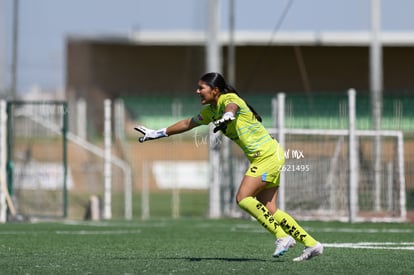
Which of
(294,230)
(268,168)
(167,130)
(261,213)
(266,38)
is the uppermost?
(266,38)

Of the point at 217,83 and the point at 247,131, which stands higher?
the point at 217,83

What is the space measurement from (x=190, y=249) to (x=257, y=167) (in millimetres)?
2371

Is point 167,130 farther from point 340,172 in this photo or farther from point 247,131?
point 340,172

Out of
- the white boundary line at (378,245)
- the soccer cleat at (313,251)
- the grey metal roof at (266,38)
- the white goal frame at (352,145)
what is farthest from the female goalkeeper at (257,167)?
the grey metal roof at (266,38)

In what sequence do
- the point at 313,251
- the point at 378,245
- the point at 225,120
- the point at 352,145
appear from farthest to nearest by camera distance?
the point at 352,145 < the point at 378,245 < the point at 313,251 < the point at 225,120

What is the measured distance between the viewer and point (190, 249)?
14.2 m

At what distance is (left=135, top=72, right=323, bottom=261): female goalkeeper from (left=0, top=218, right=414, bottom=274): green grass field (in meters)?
0.25

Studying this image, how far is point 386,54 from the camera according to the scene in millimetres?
42719

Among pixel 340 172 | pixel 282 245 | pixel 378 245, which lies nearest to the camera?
pixel 282 245

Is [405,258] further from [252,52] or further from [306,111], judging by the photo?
[252,52]

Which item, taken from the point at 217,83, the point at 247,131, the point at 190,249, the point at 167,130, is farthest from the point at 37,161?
the point at 247,131

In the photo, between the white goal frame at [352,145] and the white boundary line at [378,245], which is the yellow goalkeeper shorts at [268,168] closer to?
the white boundary line at [378,245]

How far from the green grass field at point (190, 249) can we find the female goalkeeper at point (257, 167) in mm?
253

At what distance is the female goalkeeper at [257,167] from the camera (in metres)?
12.1
